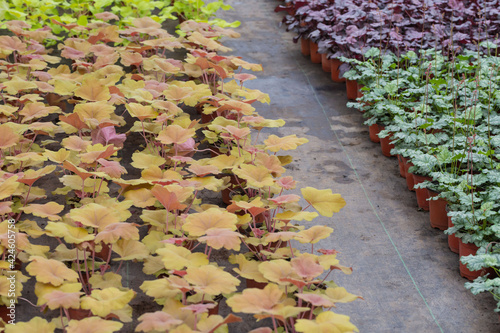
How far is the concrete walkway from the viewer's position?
112 inches

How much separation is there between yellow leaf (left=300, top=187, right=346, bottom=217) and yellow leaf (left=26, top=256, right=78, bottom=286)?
1.14 meters

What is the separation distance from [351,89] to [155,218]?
9.31 feet

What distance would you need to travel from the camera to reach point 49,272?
2.27 m

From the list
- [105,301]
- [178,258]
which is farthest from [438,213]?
[105,301]

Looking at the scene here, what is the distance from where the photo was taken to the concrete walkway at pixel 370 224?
9.33 feet

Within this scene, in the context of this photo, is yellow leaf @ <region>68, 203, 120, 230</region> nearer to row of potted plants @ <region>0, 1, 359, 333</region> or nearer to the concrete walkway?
row of potted plants @ <region>0, 1, 359, 333</region>

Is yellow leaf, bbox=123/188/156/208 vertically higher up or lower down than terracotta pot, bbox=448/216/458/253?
higher up

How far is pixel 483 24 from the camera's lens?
17.8 ft

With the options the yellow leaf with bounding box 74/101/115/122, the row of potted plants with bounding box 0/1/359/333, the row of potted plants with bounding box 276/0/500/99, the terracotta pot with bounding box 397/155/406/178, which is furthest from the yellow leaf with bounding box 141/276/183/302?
the row of potted plants with bounding box 276/0/500/99

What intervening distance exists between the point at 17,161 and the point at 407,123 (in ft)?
8.15

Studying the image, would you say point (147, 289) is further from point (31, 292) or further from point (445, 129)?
point (445, 129)

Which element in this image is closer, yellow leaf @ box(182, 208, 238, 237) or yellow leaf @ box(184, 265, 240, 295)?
yellow leaf @ box(184, 265, 240, 295)

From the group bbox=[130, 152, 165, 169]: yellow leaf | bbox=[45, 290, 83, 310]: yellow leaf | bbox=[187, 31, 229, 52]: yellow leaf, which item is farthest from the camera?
bbox=[187, 31, 229, 52]: yellow leaf

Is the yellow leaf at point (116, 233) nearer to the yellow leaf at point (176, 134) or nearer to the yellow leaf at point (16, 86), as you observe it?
the yellow leaf at point (176, 134)
